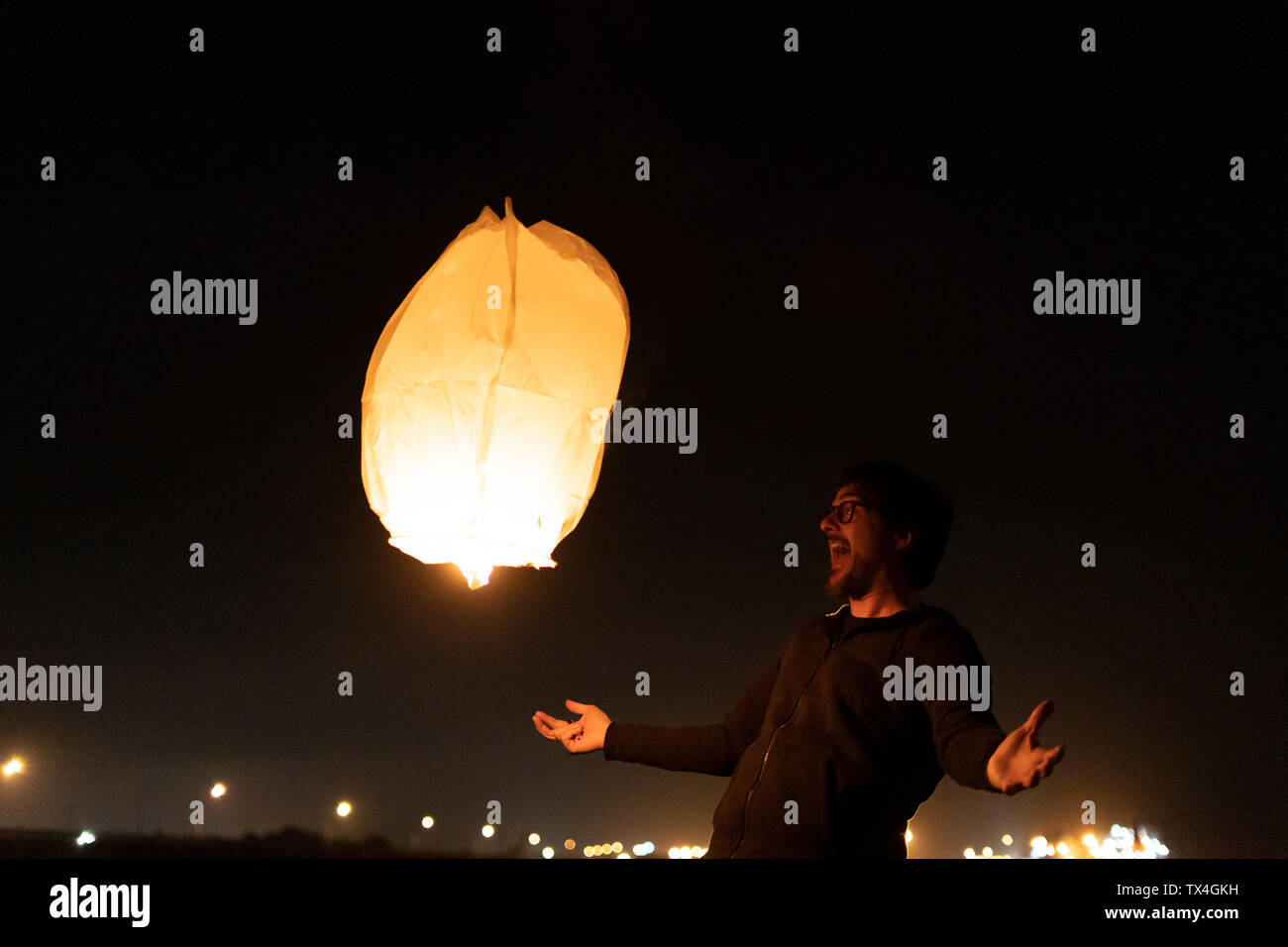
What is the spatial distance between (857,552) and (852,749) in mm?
555

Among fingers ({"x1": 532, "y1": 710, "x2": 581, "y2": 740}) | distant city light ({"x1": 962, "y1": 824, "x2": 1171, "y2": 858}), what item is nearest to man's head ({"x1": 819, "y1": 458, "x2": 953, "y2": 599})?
fingers ({"x1": 532, "y1": 710, "x2": 581, "y2": 740})

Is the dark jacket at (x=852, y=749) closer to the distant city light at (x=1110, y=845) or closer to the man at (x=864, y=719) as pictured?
the man at (x=864, y=719)

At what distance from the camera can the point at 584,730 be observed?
3289 millimetres

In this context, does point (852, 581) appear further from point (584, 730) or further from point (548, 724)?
point (548, 724)

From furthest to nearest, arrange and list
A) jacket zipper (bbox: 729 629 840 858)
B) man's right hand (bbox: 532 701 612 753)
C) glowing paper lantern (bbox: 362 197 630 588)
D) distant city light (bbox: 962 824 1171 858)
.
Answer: distant city light (bbox: 962 824 1171 858) < man's right hand (bbox: 532 701 612 753) < glowing paper lantern (bbox: 362 197 630 588) < jacket zipper (bbox: 729 629 840 858)

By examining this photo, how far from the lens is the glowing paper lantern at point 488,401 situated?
3.07 meters

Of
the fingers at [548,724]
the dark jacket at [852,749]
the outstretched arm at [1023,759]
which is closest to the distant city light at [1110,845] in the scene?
the fingers at [548,724]

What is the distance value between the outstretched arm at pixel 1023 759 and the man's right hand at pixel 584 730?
4.45 ft

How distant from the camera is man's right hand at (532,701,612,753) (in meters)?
3.25

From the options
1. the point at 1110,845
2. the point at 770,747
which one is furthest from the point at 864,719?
the point at 1110,845

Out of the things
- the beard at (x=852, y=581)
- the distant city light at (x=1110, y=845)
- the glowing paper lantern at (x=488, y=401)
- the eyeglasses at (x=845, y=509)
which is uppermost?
the glowing paper lantern at (x=488, y=401)

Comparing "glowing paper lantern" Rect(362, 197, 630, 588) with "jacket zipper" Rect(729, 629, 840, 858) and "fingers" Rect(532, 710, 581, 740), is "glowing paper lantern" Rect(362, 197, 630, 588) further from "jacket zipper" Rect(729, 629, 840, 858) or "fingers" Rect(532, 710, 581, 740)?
"jacket zipper" Rect(729, 629, 840, 858)

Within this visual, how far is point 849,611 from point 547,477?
99cm
